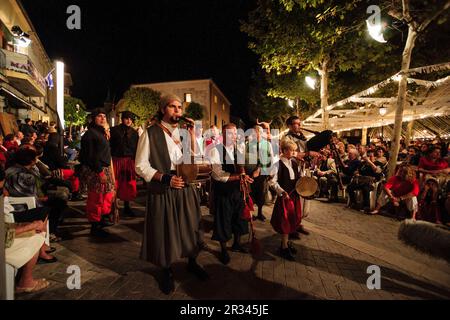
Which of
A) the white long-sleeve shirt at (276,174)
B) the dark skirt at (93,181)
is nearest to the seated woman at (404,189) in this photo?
the white long-sleeve shirt at (276,174)

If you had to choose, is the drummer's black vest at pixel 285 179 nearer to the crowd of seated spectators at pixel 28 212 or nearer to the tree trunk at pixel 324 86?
the crowd of seated spectators at pixel 28 212

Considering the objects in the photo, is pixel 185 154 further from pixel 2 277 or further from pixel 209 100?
pixel 209 100

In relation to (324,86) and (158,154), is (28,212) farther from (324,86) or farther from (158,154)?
(324,86)

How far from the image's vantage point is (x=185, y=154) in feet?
10.3

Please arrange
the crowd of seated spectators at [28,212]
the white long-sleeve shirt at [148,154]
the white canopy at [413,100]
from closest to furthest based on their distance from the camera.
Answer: the crowd of seated spectators at [28,212], the white long-sleeve shirt at [148,154], the white canopy at [413,100]

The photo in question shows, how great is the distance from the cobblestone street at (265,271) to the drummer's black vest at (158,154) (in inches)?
49.1

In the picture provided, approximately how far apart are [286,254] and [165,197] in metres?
2.19

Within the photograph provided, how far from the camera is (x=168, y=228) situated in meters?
2.93

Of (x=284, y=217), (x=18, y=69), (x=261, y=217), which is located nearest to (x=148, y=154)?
(x=284, y=217)

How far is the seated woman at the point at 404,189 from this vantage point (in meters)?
6.14

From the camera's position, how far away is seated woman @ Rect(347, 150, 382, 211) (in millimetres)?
7262
